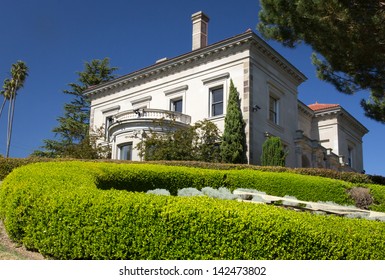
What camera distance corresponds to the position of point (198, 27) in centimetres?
2839

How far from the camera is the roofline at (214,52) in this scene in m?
24.8

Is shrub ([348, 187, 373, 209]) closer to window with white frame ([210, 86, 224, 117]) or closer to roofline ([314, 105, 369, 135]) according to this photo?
window with white frame ([210, 86, 224, 117])

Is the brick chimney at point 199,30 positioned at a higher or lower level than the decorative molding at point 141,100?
higher

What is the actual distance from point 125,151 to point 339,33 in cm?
1495

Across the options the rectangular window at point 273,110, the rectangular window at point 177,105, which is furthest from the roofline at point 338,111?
the rectangular window at point 177,105

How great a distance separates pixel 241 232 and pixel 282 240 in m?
0.55

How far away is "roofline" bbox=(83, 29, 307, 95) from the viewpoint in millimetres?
24828

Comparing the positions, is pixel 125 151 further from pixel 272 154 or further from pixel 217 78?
pixel 272 154

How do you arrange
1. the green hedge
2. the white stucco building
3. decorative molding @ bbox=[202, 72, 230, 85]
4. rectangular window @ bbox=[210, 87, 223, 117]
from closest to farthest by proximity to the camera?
the green hedge, the white stucco building, decorative molding @ bbox=[202, 72, 230, 85], rectangular window @ bbox=[210, 87, 223, 117]

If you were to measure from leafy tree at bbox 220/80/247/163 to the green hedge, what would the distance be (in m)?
16.0

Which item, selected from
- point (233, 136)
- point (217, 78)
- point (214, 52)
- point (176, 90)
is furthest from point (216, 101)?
point (233, 136)

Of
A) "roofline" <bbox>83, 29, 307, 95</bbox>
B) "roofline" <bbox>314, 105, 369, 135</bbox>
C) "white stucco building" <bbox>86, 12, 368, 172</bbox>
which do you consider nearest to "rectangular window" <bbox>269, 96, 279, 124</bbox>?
"white stucco building" <bbox>86, 12, 368, 172</bbox>

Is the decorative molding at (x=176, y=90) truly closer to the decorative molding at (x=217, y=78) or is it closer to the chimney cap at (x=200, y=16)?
the decorative molding at (x=217, y=78)
